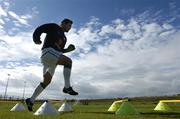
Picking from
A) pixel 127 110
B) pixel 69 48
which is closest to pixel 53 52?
pixel 69 48

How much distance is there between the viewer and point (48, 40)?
989 cm

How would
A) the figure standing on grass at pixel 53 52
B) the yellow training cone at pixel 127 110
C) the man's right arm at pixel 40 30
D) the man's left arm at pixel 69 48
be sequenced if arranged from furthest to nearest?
the yellow training cone at pixel 127 110
the man's left arm at pixel 69 48
the man's right arm at pixel 40 30
the figure standing on grass at pixel 53 52

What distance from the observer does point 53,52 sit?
9648 mm

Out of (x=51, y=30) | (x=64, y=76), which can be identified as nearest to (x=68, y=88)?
(x=64, y=76)

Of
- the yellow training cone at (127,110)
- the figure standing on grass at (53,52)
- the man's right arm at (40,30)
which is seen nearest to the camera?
the figure standing on grass at (53,52)

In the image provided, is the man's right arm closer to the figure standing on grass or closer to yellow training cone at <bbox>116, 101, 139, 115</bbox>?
the figure standing on grass

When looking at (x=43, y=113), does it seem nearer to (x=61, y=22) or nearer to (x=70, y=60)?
(x=70, y=60)

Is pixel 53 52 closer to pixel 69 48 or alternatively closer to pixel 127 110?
pixel 69 48

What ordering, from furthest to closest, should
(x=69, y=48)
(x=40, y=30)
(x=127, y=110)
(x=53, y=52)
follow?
(x=127, y=110)
(x=69, y=48)
(x=40, y=30)
(x=53, y=52)

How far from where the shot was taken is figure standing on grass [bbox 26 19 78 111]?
9.66 meters

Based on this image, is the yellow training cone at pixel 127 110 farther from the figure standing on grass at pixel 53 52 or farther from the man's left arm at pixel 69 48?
the man's left arm at pixel 69 48

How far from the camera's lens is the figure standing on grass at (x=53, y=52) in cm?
966

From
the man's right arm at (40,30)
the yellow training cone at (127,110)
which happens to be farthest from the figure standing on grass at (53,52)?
the yellow training cone at (127,110)

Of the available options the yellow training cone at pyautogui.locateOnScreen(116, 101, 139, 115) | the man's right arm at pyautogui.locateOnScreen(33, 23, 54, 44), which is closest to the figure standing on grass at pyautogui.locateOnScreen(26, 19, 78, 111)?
the man's right arm at pyautogui.locateOnScreen(33, 23, 54, 44)
